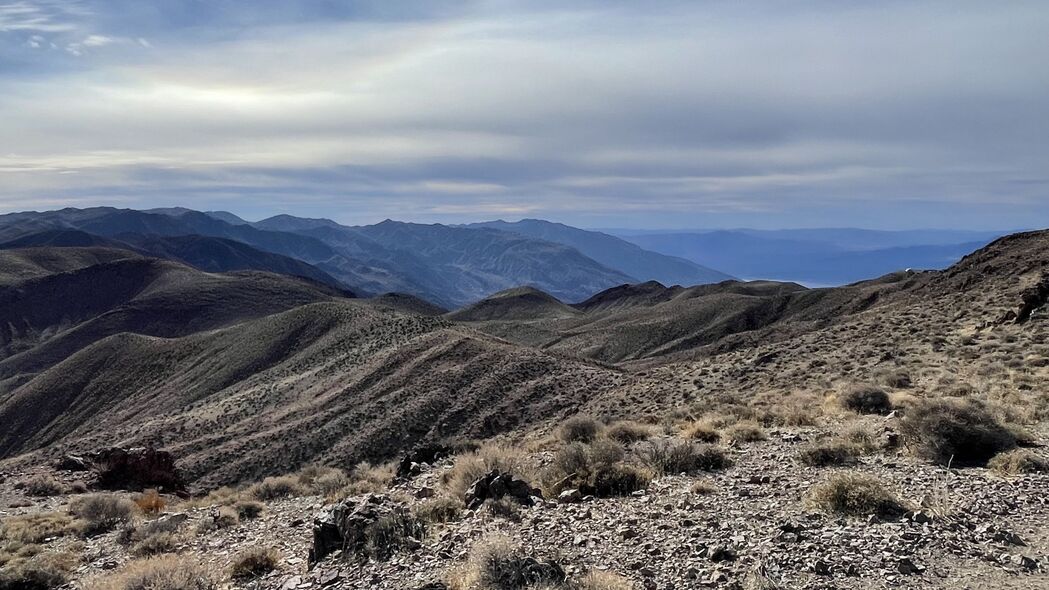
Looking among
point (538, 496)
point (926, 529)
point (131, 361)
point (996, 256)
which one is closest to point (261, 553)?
point (538, 496)

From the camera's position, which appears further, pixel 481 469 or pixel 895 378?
pixel 895 378

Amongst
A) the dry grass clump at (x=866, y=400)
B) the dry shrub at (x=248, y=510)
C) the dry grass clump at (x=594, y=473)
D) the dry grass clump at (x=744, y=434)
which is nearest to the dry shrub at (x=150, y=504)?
the dry shrub at (x=248, y=510)

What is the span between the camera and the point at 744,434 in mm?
12469

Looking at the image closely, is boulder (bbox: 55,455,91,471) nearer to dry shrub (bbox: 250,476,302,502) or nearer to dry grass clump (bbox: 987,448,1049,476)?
dry shrub (bbox: 250,476,302,502)

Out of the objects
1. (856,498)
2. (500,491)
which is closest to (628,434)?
(500,491)

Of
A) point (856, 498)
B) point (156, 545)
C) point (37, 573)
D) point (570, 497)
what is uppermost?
point (856, 498)

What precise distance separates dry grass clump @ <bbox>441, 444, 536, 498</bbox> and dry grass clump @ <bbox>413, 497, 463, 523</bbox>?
72 centimetres

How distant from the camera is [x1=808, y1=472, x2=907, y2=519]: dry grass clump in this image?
7.66 meters

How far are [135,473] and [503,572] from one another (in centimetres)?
1988

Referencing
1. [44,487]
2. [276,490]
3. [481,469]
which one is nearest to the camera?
[481,469]

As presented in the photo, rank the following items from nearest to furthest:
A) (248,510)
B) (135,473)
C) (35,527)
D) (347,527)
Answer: (347,527) → (35,527) → (248,510) → (135,473)

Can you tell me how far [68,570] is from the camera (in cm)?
1056

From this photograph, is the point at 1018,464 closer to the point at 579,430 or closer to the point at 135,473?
the point at 579,430

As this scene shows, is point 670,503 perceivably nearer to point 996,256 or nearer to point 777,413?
point 777,413
